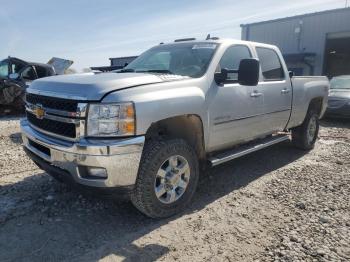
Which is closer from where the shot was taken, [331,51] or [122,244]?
[122,244]

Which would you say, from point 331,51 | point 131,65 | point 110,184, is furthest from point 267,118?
point 331,51

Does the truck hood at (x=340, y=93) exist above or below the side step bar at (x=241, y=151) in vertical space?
above

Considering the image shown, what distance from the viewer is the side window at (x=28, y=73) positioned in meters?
10.8

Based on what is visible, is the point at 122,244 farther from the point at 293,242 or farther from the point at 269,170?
the point at 269,170

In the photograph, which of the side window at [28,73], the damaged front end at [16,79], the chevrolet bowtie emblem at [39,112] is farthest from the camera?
the side window at [28,73]

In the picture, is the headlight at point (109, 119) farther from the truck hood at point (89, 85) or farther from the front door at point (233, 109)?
the front door at point (233, 109)

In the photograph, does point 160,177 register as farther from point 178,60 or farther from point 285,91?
point 285,91

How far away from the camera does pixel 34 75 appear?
36.2 feet

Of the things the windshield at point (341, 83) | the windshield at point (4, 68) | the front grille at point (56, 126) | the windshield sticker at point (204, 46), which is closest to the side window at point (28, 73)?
the windshield at point (4, 68)

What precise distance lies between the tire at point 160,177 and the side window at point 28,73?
8.73 meters

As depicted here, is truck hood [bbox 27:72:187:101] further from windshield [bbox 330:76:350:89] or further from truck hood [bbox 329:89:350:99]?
windshield [bbox 330:76:350:89]

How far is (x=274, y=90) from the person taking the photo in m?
5.17

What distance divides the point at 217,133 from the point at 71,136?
1739mm

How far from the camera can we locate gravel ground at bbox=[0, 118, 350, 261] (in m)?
→ 3.04
